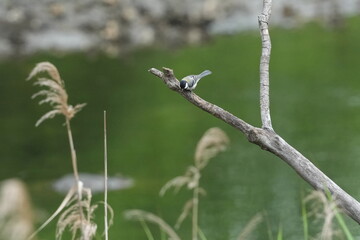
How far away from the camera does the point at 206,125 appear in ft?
53.5

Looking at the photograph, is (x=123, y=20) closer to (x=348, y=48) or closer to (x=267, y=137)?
(x=348, y=48)

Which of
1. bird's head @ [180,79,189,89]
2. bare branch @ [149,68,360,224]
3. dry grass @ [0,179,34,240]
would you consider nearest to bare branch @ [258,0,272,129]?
bare branch @ [149,68,360,224]

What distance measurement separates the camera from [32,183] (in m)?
14.1

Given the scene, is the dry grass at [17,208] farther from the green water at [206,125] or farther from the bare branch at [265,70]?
the green water at [206,125]

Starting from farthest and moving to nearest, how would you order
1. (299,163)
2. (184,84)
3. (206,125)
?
(206,125)
(184,84)
(299,163)

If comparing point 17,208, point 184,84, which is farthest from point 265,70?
point 17,208

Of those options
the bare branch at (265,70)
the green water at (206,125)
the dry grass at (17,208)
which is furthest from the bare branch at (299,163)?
the green water at (206,125)

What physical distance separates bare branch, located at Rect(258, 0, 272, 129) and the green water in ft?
11.5

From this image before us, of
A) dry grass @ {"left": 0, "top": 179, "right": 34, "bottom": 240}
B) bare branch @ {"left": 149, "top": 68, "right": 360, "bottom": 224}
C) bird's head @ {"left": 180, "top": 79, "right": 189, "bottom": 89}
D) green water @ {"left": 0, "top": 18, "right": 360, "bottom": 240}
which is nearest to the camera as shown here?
dry grass @ {"left": 0, "top": 179, "right": 34, "bottom": 240}

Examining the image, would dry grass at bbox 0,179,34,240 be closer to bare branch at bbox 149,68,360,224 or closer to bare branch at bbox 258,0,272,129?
bare branch at bbox 149,68,360,224

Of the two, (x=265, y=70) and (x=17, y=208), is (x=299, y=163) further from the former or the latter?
(x=17, y=208)

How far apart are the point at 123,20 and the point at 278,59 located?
761 cm

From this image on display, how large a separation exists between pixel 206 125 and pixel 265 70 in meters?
12.6

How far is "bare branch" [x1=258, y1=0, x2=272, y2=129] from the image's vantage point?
3.64m
